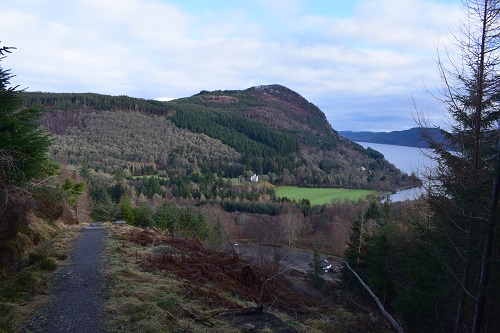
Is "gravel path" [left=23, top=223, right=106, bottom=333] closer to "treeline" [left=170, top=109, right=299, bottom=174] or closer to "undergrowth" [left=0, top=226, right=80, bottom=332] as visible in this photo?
"undergrowth" [left=0, top=226, right=80, bottom=332]

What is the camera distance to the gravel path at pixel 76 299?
622 centimetres

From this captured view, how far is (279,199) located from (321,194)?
11.8 metres

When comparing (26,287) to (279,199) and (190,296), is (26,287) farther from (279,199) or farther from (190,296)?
(279,199)

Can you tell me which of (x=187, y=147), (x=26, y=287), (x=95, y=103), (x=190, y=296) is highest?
(x=95, y=103)

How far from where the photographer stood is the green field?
71.4m

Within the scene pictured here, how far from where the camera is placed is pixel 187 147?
10325 cm

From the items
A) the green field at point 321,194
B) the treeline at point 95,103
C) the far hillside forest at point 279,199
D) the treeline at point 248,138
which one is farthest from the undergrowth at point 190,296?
the treeline at point 95,103

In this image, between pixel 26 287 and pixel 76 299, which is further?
pixel 26 287

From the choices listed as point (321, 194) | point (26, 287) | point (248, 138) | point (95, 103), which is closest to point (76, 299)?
point (26, 287)

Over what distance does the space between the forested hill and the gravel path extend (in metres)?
74.2

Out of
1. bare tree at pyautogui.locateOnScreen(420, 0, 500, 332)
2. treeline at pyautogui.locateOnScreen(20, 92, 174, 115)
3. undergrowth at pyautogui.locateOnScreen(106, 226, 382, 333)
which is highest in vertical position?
treeline at pyautogui.locateOnScreen(20, 92, 174, 115)

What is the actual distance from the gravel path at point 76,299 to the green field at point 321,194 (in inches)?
2435

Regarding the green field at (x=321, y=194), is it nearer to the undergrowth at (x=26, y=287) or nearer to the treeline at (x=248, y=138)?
the treeline at (x=248, y=138)

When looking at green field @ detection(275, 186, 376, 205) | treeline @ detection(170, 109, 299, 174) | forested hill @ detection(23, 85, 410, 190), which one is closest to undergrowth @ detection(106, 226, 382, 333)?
green field @ detection(275, 186, 376, 205)
